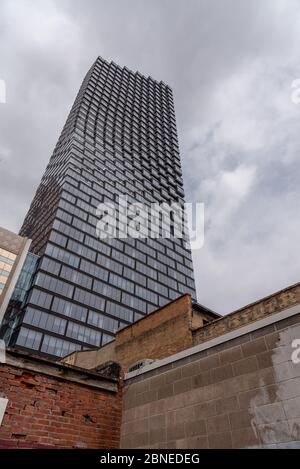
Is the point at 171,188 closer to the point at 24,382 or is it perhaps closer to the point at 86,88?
the point at 86,88

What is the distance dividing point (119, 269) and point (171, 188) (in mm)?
44799

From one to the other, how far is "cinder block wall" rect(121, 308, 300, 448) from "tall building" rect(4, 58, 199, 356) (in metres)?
39.9

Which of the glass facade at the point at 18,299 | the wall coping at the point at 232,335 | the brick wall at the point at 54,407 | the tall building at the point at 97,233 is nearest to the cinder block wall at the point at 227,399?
the wall coping at the point at 232,335

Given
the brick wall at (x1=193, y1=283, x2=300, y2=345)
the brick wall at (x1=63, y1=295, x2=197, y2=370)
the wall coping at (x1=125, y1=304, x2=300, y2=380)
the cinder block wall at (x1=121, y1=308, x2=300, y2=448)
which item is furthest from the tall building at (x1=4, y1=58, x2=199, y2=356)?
the cinder block wall at (x1=121, y1=308, x2=300, y2=448)

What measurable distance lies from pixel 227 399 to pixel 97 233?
188 feet

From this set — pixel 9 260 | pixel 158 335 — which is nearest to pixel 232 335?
pixel 158 335

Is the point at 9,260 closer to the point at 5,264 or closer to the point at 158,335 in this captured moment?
the point at 5,264

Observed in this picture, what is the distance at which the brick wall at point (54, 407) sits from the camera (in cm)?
476

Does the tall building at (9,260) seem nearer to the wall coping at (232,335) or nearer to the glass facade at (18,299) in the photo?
the glass facade at (18,299)

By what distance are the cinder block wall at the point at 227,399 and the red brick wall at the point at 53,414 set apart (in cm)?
62

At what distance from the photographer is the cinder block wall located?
410 centimetres

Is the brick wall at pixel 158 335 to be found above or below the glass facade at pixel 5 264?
below

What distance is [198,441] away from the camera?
473 centimetres
